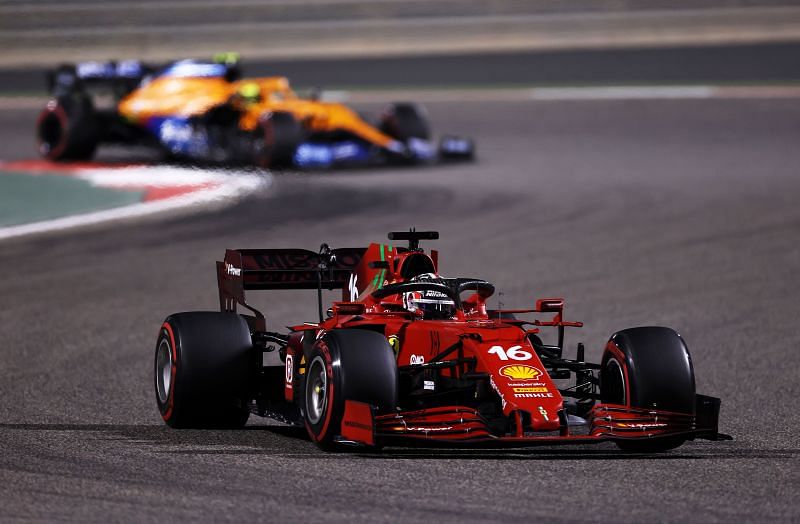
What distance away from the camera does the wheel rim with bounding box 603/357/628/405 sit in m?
8.55

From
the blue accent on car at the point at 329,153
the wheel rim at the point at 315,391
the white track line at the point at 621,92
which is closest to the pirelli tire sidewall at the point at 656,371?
the wheel rim at the point at 315,391

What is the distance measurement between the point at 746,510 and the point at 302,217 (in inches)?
467

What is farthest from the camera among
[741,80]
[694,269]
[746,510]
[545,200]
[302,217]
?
[741,80]

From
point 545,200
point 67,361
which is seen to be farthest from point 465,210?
point 67,361

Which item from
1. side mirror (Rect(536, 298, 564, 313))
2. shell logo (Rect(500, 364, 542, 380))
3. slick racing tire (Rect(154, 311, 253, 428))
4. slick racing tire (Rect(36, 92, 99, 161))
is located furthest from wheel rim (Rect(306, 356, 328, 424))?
slick racing tire (Rect(36, 92, 99, 161))

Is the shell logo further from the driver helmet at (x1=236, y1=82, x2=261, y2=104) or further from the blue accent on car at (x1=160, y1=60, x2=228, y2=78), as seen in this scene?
the blue accent on car at (x1=160, y1=60, x2=228, y2=78)

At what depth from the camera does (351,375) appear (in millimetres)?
8062

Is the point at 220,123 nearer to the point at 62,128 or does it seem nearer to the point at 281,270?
the point at 62,128

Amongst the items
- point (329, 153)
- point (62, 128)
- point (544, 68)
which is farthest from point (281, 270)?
point (544, 68)

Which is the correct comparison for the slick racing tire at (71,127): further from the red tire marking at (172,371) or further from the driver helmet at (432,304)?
the driver helmet at (432,304)

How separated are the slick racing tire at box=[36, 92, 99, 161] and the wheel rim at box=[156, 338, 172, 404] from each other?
14.7m

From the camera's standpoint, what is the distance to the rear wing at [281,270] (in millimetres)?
9922

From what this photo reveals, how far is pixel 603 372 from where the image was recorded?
346 inches

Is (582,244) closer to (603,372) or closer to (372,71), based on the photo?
(603,372)
